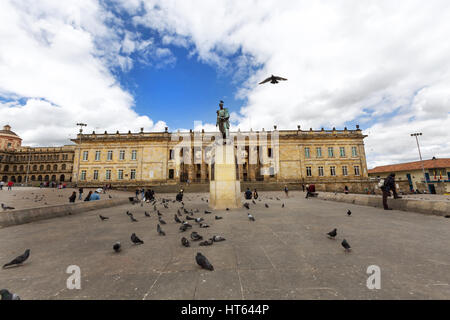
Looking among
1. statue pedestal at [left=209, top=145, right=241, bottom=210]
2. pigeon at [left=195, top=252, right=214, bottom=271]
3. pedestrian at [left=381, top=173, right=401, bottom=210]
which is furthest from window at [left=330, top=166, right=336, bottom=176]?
pigeon at [left=195, top=252, right=214, bottom=271]

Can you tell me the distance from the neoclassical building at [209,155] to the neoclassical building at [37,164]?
1049 inches

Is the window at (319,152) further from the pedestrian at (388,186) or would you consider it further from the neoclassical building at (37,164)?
the neoclassical building at (37,164)

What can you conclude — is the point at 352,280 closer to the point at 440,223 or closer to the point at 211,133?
the point at 440,223

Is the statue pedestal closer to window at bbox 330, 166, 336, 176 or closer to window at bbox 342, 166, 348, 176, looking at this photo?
window at bbox 330, 166, 336, 176

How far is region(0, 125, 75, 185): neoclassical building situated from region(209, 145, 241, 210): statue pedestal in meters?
64.0

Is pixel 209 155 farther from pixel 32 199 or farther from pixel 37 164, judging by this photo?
pixel 37 164

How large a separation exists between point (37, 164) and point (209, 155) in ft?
188

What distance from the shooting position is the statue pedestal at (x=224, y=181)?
9.29m

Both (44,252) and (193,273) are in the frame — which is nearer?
(193,273)

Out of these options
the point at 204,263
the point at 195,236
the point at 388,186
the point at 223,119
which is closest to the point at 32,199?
the point at 223,119

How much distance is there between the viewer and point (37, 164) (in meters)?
57.0
